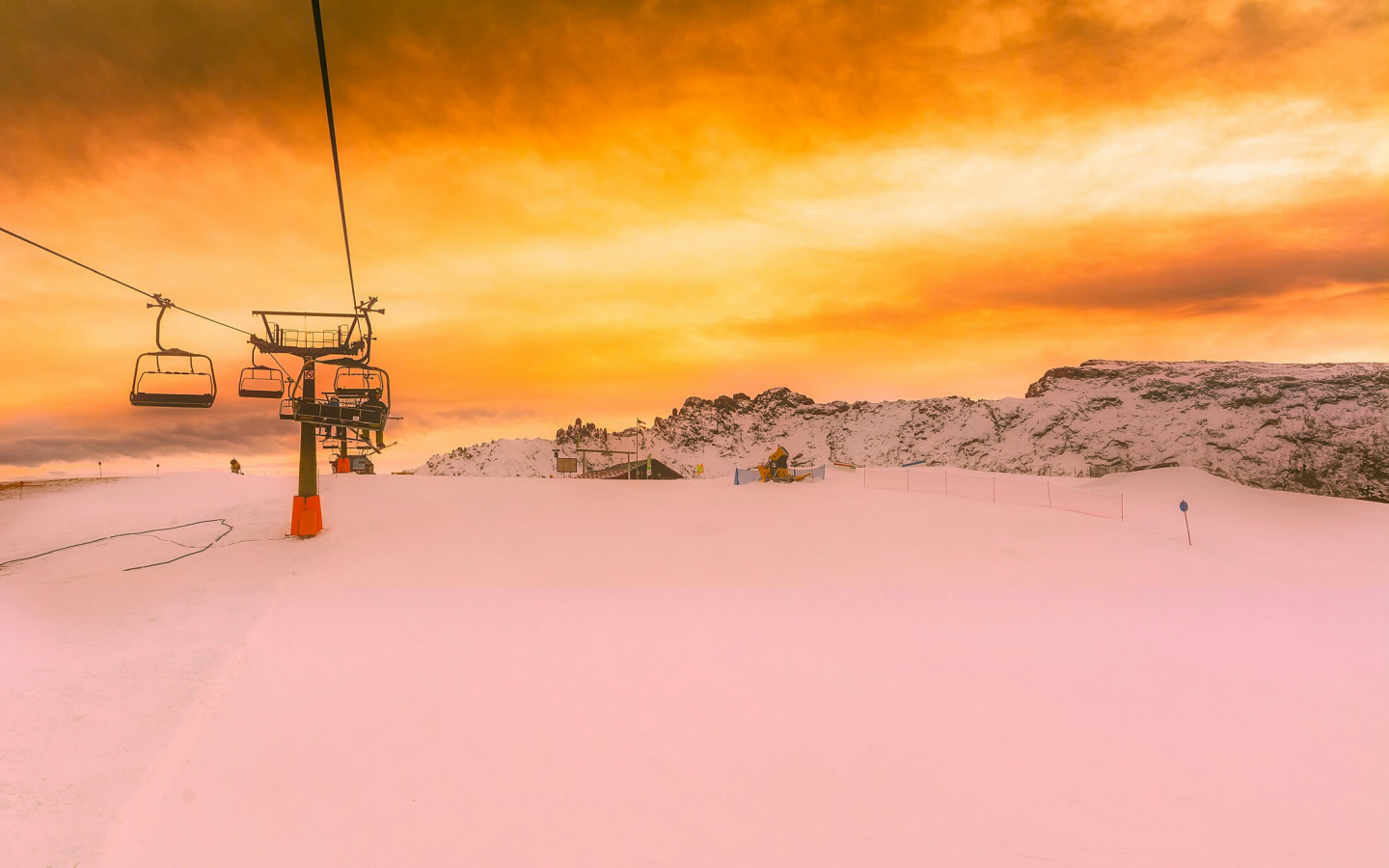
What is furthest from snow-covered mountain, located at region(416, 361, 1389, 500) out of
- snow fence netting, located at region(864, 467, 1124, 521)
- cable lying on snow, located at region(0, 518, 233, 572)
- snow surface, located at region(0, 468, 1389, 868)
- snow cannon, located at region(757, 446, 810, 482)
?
snow surface, located at region(0, 468, 1389, 868)

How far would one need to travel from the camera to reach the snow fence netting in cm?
3102

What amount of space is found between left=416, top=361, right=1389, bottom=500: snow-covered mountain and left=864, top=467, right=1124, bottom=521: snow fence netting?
87.5ft

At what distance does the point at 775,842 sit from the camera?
6078 millimetres

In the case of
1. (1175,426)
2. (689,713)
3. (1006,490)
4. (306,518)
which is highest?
(1175,426)

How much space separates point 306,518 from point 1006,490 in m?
38.9

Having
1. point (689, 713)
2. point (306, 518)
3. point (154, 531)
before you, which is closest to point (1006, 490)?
point (689, 713)

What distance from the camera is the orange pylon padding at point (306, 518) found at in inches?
854

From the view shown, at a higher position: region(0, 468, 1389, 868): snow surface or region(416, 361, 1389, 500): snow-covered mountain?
region(416, 361, 1389, 500): snow-covered mountain

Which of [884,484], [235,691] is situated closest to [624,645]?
[235,691]

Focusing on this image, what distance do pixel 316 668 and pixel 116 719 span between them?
2.52 metres

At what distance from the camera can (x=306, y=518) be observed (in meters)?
21.9

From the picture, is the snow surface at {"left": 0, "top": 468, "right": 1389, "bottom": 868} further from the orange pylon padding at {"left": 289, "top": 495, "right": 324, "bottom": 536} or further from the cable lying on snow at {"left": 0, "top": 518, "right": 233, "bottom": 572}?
the orange pylon padding at {"left": 289, "top": 495, "right": 324, "bottom": 536}

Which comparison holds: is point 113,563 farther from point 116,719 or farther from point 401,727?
point 401,727

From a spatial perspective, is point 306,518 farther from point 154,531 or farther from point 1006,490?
point 1006,490
